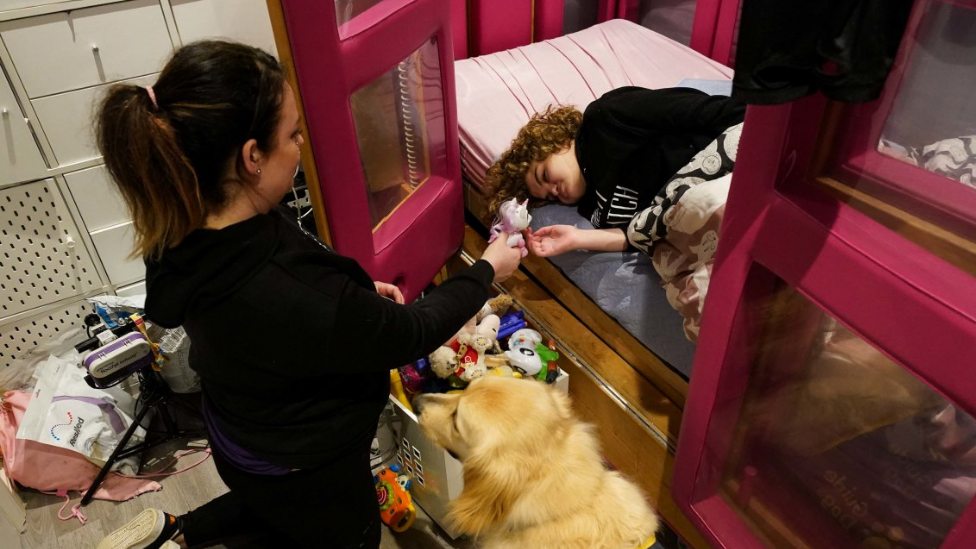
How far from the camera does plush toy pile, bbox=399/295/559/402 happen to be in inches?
61.3

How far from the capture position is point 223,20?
188cm

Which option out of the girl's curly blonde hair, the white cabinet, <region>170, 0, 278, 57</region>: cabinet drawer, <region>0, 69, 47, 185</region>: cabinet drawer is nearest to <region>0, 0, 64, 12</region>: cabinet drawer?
the white cabinet

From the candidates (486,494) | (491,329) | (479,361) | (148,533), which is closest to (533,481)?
(486,494)

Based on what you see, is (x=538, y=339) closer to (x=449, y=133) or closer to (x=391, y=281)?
(x=391, y=281)

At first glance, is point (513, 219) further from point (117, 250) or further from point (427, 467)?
point (117, 250)

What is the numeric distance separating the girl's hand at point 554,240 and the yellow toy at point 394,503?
2.19 ft

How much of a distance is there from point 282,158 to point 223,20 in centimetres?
121

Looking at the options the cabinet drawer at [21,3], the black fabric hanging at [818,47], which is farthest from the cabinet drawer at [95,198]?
the black fabric hanging at [818,47]

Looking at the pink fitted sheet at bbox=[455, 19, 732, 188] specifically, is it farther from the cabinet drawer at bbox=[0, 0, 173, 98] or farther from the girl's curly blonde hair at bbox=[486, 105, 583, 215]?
the cabinet drawer at bbox=[0, 0, 173, 98]

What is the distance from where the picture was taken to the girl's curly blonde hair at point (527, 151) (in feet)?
6.11

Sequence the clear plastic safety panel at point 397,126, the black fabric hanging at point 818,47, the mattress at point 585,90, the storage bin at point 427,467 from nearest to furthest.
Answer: the black fabric hanging at point 818,47, the storage bin at point 427,467, the clear plastic safety panel at point 397,126, the mattress at point 585,90

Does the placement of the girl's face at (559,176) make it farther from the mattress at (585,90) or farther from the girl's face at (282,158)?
the girl's face at (282,158)

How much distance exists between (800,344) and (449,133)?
108cm

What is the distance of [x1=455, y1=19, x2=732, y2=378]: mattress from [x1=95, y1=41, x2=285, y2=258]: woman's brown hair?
1.00 meters
